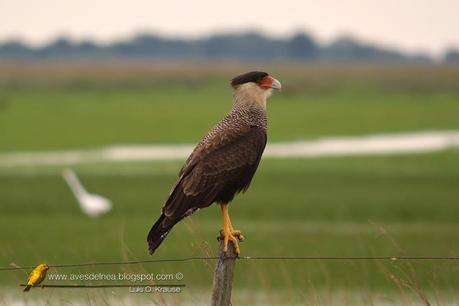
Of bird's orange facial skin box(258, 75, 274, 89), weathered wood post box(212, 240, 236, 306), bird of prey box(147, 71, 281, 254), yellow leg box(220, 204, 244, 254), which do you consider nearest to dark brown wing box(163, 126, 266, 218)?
bird of prey box(147, 71, 281, 254)

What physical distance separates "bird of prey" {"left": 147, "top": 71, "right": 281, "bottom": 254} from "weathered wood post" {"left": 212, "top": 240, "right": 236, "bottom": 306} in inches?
23.5

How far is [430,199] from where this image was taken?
22.3 m

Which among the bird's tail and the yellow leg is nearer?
the bird's tail

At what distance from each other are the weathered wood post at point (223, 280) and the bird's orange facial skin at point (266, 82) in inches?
69.8

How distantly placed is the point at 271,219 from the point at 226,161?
41.6 ft

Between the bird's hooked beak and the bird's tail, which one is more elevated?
the bird's hooked beak

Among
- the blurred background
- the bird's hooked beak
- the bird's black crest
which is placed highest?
the bird's black crest

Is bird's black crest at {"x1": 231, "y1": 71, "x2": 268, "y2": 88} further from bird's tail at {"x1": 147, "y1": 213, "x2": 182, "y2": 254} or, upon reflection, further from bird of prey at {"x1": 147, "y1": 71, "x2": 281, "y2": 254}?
→ bird's tail at {"x1": 147, "y1": 213, "x2": 182, "y2": 254}

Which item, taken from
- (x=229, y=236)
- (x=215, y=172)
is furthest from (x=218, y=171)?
(x=229, y=236)

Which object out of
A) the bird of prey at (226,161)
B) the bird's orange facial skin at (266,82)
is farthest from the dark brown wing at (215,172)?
the bird's orange facial skin at (266,82)

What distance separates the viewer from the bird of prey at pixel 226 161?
7.21 meters

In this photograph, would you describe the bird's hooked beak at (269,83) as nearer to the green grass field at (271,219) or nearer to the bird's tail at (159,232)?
the green grass field at (271,219)

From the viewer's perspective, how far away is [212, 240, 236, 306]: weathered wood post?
6281 millimetres

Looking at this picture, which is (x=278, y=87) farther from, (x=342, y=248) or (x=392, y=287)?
(x=342, y=248)
